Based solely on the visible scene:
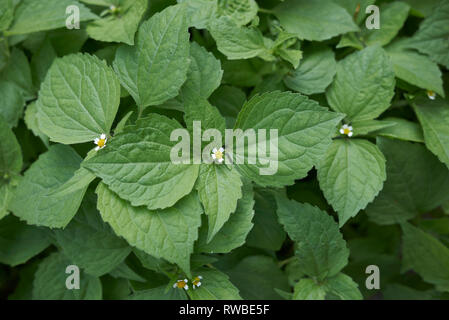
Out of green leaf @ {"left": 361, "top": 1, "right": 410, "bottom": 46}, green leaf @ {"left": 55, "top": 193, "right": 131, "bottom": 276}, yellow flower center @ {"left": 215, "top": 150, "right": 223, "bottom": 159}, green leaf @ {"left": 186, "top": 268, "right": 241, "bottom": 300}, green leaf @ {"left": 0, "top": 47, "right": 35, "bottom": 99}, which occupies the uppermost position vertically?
green leaf @ {"left": 361, "top": 1, "right": 410, "bottom": 46}

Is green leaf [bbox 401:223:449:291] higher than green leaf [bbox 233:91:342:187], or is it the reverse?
green leaf [bbox 233:91:342:187]

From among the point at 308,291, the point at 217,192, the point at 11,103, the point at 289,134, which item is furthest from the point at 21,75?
the point at 308,291

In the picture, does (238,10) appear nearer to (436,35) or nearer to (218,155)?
(218,155)

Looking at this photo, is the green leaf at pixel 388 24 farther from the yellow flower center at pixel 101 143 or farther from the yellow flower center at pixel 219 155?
the yellow flower center at pixel 101 143

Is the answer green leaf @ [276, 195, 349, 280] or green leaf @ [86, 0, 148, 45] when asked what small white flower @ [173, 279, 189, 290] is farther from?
green leaf @ [86, 0, 148, 45]

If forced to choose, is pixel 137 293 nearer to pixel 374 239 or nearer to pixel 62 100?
pixel 62 100

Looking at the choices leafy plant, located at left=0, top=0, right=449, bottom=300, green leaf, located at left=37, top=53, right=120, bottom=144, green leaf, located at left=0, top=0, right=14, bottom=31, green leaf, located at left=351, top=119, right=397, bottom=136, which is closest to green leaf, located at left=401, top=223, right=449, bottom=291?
leafy plant, located at left=0, top=0, right=449, bottom=300

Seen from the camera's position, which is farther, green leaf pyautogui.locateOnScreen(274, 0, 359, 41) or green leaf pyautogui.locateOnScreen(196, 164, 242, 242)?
green leaf pyautogui.locateOnScreen(274, 0, 359, 41)
